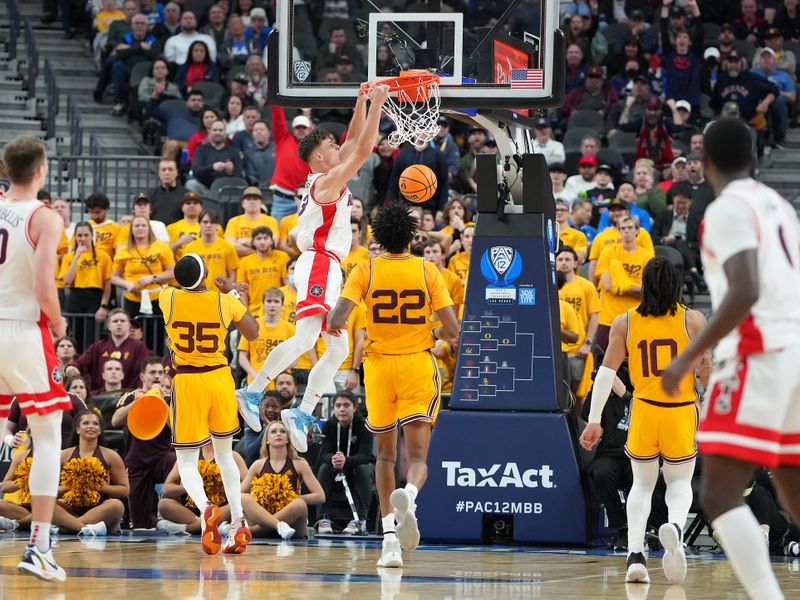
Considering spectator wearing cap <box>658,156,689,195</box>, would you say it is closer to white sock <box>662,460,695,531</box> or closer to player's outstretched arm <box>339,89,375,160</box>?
player's outstretched arm <box>339,89,375,160</box>

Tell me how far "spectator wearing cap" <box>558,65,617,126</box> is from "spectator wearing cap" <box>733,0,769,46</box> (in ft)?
9.13

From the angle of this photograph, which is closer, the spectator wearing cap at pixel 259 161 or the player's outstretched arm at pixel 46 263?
the player's outstretched arm at pixel 46 263

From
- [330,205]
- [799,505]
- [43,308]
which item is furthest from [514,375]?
[799,505]

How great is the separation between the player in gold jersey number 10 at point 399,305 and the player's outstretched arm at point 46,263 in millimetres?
2765

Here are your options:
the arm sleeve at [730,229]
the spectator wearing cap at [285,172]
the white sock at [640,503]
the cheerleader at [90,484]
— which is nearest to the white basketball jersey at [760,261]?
the arm sleeve at [730,229]

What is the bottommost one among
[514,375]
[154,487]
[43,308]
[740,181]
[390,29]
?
[154,487]

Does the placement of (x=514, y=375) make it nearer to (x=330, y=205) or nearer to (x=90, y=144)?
(x=330, y=205)

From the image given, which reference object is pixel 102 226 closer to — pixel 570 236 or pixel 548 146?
pixel 570 236

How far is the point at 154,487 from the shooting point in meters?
13.7

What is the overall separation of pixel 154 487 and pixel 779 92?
11.6 m

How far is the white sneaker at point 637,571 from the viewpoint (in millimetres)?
8922

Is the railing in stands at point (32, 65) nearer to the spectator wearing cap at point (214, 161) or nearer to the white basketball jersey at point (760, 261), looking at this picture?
the spectator wearing cap at point (214, 161)

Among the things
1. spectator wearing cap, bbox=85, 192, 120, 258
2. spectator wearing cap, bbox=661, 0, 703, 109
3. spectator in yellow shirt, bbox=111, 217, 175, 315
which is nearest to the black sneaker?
spectator in yellow shirt, bbox=111, 217, 175, 315

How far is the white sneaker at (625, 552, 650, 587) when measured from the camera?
8.92m
